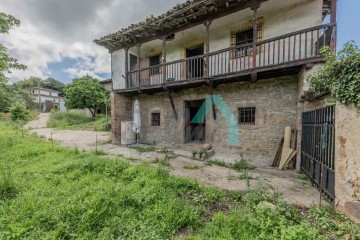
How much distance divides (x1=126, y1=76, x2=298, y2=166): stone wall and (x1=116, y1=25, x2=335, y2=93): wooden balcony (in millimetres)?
421

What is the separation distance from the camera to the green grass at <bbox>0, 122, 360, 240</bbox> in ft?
8.16

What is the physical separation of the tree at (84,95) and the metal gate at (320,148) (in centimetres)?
1957

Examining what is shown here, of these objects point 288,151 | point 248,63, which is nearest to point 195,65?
point 248,63

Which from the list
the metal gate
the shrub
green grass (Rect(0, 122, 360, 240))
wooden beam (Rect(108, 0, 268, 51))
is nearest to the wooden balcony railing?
wooden beam (Rect(108, 0, 268, 51))

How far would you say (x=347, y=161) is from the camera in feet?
9.11

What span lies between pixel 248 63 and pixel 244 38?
1323 mm

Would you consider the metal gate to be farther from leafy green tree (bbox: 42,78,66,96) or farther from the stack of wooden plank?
leafy green tree (bbox: 42,78,66,96)

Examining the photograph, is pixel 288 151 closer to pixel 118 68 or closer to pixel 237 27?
pixel 237 27

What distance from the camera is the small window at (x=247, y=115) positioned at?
277 inches

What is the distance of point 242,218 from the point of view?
2.71 meters

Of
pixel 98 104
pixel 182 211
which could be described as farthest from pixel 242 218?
pixel 98 104

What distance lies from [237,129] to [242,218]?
489cm

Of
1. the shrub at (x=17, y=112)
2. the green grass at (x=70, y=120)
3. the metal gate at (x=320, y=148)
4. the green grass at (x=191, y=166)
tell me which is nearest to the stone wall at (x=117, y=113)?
the green grass at (x=191, y=166)

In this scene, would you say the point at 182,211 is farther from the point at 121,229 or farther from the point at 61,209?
the point at 61,209
